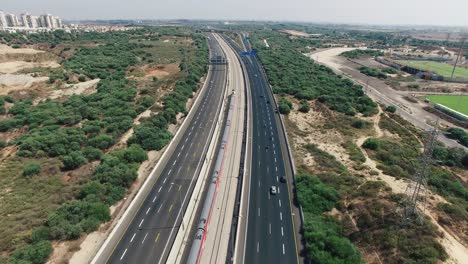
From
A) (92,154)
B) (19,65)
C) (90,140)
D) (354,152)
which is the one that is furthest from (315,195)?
(19,65)

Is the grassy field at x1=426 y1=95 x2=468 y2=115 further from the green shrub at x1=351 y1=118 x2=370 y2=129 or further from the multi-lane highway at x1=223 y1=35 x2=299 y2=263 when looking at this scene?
the multi-lane highway at x1=223 y1=35 x2=299 y2=263

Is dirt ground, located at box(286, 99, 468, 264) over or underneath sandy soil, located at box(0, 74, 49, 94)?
underneath

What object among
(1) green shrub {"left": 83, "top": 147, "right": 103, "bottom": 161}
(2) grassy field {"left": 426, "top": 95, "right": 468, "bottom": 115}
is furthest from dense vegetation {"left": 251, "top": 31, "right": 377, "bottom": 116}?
(1) green shrub {"left": 83, "top": 147, "right": 103, "bottom": 161}

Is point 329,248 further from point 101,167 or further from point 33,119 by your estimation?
point 33,119

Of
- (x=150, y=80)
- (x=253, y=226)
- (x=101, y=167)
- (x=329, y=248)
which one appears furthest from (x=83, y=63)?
(x=329, y=248)

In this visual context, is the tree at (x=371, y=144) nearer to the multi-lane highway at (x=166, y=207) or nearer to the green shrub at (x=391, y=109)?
the green shrub at (x=391, y=109)

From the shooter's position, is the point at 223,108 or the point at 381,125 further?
the point at 223,108
